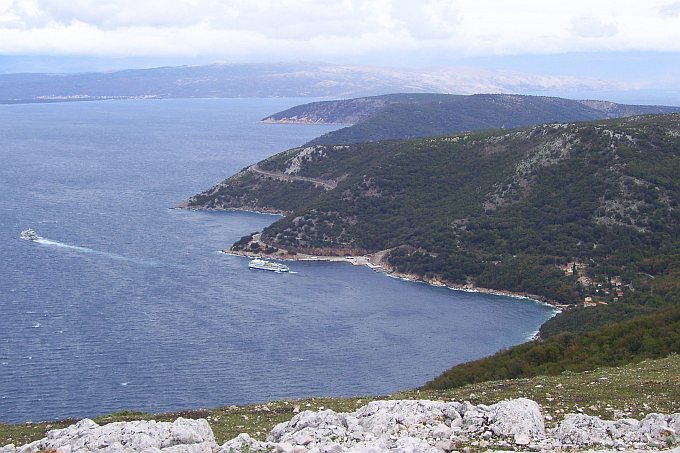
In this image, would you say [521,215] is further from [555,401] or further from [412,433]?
[412,433]

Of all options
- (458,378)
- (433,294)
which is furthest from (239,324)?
(458,378)

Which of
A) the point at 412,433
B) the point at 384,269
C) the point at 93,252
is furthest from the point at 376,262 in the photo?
the point at 412,433

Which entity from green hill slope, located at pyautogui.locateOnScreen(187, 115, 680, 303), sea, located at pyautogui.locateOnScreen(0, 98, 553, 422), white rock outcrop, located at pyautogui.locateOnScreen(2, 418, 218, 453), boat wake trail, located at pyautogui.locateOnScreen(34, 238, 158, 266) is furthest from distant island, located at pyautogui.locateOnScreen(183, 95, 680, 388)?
white rock outcrop, located at pyautogui.locateOnScreen(2, 418, 218, 453)

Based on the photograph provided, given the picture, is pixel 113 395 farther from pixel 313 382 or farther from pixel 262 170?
pixel 262 170

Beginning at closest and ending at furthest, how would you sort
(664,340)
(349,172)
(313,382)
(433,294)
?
1. (664,340)
2. (313,382)
3. (433,294)
4. (349,172)

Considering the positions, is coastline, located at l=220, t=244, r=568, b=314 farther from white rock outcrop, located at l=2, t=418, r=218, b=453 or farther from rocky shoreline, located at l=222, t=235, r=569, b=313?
white rock outcrop, located at l=2, t=418, r=218, b=453
